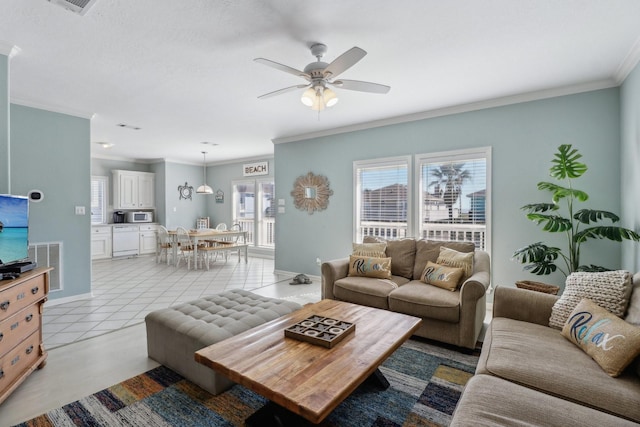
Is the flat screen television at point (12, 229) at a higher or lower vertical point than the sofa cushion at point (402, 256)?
higher

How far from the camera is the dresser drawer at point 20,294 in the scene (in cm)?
193

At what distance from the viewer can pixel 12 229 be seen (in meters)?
2.29

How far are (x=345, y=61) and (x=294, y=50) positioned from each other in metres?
0.66

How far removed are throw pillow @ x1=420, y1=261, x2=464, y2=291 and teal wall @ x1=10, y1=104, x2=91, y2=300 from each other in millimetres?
4434

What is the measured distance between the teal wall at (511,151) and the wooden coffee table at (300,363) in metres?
2.33

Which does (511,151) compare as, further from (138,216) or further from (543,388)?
(138,216)

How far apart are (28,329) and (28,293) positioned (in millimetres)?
260

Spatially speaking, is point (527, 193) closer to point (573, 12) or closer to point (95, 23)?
point (573, 12)

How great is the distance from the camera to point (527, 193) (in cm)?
355

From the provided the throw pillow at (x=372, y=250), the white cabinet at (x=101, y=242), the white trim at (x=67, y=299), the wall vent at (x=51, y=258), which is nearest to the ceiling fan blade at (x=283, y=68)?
the throw pillow at (x=372, y=250)

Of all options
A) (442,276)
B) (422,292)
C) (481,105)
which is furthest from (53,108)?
(481,105)

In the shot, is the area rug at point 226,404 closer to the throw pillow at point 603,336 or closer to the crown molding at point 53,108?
the throw pillow at point 603,336

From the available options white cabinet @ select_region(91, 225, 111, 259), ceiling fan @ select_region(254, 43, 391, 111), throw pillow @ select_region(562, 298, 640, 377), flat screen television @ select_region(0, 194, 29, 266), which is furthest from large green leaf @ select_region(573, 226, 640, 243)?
white cabinet @ select_region(91, 225, 111, 259)

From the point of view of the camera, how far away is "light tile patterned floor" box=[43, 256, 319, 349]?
3230mm
